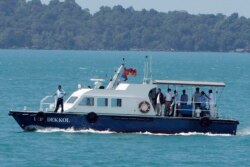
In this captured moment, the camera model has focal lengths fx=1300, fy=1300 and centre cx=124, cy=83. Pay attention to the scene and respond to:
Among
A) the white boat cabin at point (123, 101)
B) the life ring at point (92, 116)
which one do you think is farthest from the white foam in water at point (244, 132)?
the life ring at point (92, 116)

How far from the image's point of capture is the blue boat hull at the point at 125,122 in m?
50.1

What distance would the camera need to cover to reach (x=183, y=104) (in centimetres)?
5097

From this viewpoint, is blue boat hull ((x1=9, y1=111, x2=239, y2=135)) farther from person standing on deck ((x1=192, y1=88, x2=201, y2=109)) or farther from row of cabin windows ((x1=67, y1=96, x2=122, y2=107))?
person standing on deck ((x1=192, y1=88, x2=201, y2=109))

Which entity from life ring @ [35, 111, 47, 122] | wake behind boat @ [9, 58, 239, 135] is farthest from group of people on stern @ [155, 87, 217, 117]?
life ring @ [35, 111, 47, 122]

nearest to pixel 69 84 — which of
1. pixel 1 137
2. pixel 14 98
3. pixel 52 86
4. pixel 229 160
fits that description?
pixel 52 86

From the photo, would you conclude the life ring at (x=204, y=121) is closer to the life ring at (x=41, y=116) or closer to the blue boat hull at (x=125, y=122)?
the blue boat hull at (x=125, y=122)

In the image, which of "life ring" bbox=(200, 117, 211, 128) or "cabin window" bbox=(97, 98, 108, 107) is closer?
"life ring" bbox=(200, 117, 211, 128)

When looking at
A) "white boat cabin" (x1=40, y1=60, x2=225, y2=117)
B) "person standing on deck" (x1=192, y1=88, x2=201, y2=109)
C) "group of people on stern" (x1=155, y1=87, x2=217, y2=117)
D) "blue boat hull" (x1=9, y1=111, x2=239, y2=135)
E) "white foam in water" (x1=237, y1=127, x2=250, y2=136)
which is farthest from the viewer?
"white foam in water" (x1=237, y1=127, x2=250, y2=136)

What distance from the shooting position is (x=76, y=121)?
1977 inches

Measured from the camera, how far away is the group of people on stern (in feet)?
166

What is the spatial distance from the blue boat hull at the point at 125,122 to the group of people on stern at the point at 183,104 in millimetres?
546

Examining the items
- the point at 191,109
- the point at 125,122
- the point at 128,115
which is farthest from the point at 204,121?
the point at 125,122

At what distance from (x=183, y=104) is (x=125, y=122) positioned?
8.27 feet

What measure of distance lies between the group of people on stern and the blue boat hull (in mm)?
546
